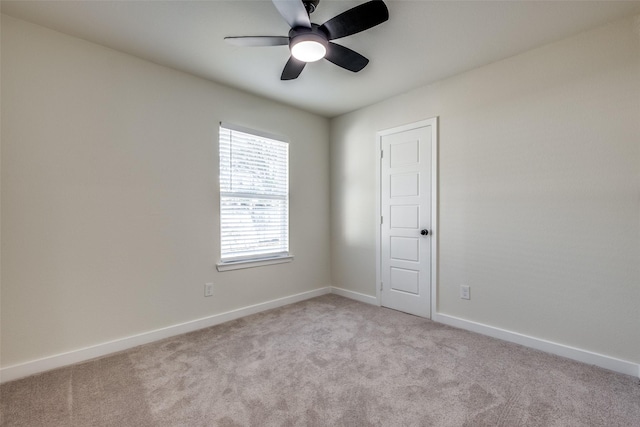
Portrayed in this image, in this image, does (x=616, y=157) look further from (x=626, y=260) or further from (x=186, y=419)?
(x=186, y=419)

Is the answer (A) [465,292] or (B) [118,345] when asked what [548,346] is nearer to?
(A) [465,292]

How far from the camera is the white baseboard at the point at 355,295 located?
3.64 m

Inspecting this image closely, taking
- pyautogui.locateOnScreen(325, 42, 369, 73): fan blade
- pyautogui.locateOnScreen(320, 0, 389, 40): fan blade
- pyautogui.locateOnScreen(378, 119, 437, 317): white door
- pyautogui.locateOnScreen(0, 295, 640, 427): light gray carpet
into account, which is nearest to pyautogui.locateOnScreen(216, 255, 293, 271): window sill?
pyautogui.locateOnScreen(0, 295, 640, 427): light gray carpet

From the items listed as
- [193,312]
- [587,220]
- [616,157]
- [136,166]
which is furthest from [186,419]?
[616,157]

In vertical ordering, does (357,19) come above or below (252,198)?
above

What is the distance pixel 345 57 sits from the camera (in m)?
2.08

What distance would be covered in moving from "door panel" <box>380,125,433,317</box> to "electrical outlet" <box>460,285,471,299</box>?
33 cm

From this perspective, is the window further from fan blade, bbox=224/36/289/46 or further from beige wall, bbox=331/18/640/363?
beige wall, bbox=331/18/640/363

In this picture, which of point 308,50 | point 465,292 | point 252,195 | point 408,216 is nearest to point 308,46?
point 308,50

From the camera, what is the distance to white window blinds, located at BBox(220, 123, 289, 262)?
310cm

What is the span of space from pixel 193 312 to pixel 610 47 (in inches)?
162

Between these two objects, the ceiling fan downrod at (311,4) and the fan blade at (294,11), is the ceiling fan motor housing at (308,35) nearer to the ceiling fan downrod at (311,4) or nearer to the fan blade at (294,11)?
the fan blade at (294,11)

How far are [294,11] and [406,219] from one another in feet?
7.76

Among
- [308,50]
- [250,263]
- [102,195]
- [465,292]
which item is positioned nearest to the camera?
[308,50]
